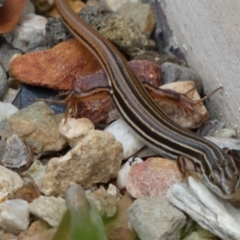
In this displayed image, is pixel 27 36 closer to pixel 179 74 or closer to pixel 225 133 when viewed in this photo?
pixel 179 74

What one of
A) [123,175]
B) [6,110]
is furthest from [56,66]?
[123,175]

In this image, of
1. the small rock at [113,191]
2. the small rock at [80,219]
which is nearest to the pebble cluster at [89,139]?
the small rock at [113,191]

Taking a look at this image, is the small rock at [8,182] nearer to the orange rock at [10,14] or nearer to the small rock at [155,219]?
the small rock at [155,219]

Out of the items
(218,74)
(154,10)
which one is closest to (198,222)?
(218,74)

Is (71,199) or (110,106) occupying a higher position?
(71,199)

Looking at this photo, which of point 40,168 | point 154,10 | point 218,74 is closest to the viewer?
point 40,168

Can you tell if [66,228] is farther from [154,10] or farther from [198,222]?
[154,10]
